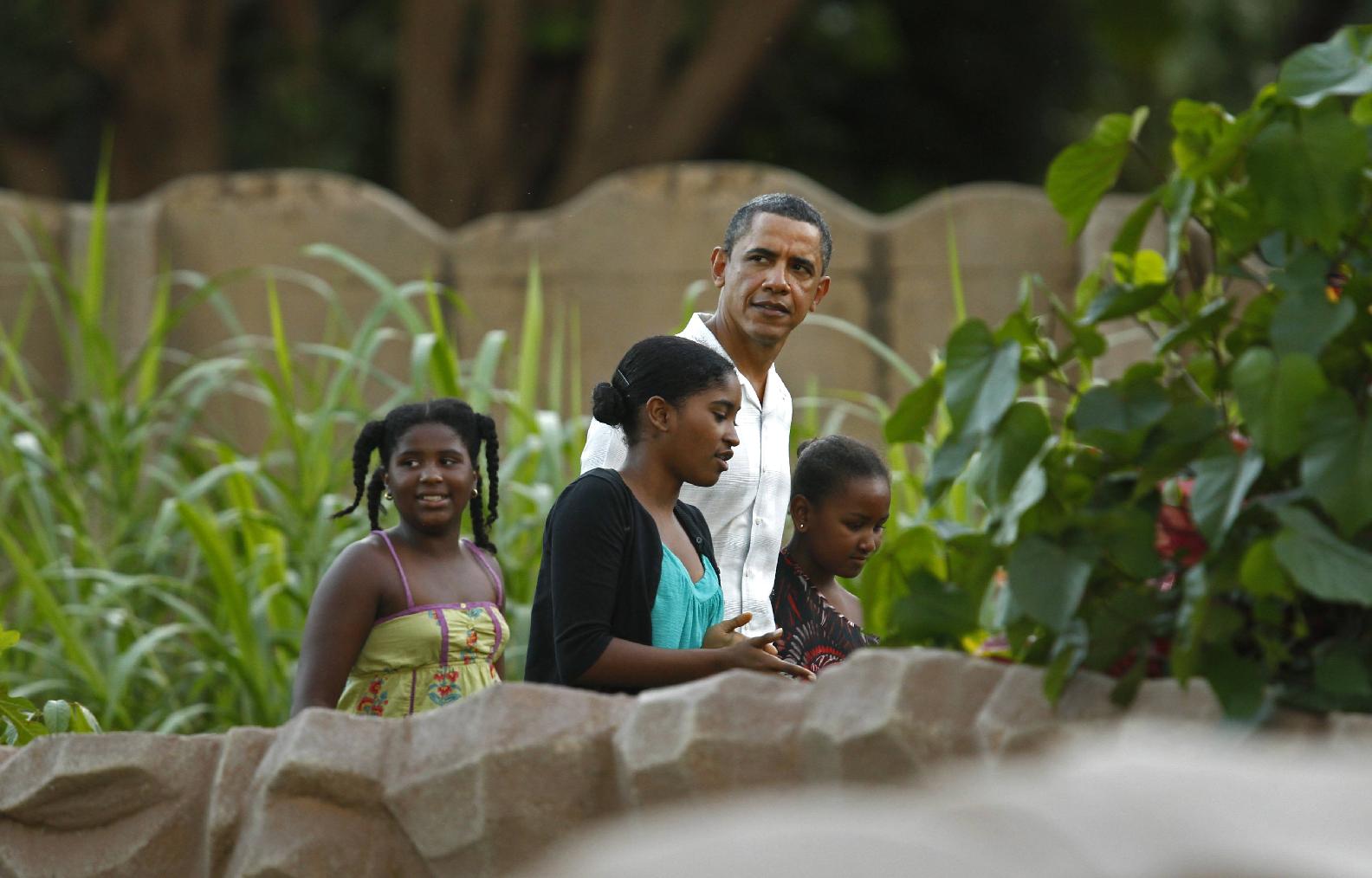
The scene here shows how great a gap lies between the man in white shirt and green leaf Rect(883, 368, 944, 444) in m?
0.77

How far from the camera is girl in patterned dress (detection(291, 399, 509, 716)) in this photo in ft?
9.30

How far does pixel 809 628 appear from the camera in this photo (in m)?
2.90

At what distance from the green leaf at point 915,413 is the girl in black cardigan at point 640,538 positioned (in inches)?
19.2

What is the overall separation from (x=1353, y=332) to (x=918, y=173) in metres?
8.68

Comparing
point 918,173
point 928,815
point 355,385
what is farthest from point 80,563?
point 918,173

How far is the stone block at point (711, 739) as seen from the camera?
74.6 inches

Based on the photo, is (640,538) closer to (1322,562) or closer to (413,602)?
(413,602)

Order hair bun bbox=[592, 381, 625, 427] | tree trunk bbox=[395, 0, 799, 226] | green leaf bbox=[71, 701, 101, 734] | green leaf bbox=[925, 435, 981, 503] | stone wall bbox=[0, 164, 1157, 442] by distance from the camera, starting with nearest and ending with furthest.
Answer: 1. green leaf bbox=[925, 435, 981, 503]
2. hair bun bbox=[592, 381, 625, 427]
3. green leaf bbox=[71, 701, 101, 734]
4. stone wall bbox=[0, 164, 1157, 442]
5. tree trunk bbox=[395, 0, 799, 226]

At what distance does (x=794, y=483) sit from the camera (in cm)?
309

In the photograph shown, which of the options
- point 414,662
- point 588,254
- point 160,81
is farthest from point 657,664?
point 160,81

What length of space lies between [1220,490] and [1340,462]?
0.13 meters

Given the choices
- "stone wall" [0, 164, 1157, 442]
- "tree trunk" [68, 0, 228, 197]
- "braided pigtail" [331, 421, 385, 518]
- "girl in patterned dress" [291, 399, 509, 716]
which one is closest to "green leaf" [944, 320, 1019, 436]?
"girl in patterned dress" [291, 399, 509, 716]

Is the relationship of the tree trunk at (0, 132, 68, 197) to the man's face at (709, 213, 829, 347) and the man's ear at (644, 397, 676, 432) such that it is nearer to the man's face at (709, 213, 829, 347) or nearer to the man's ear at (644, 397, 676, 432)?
the man's face at (709, 213, 829, 347)

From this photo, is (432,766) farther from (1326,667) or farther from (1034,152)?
(1034,152)
